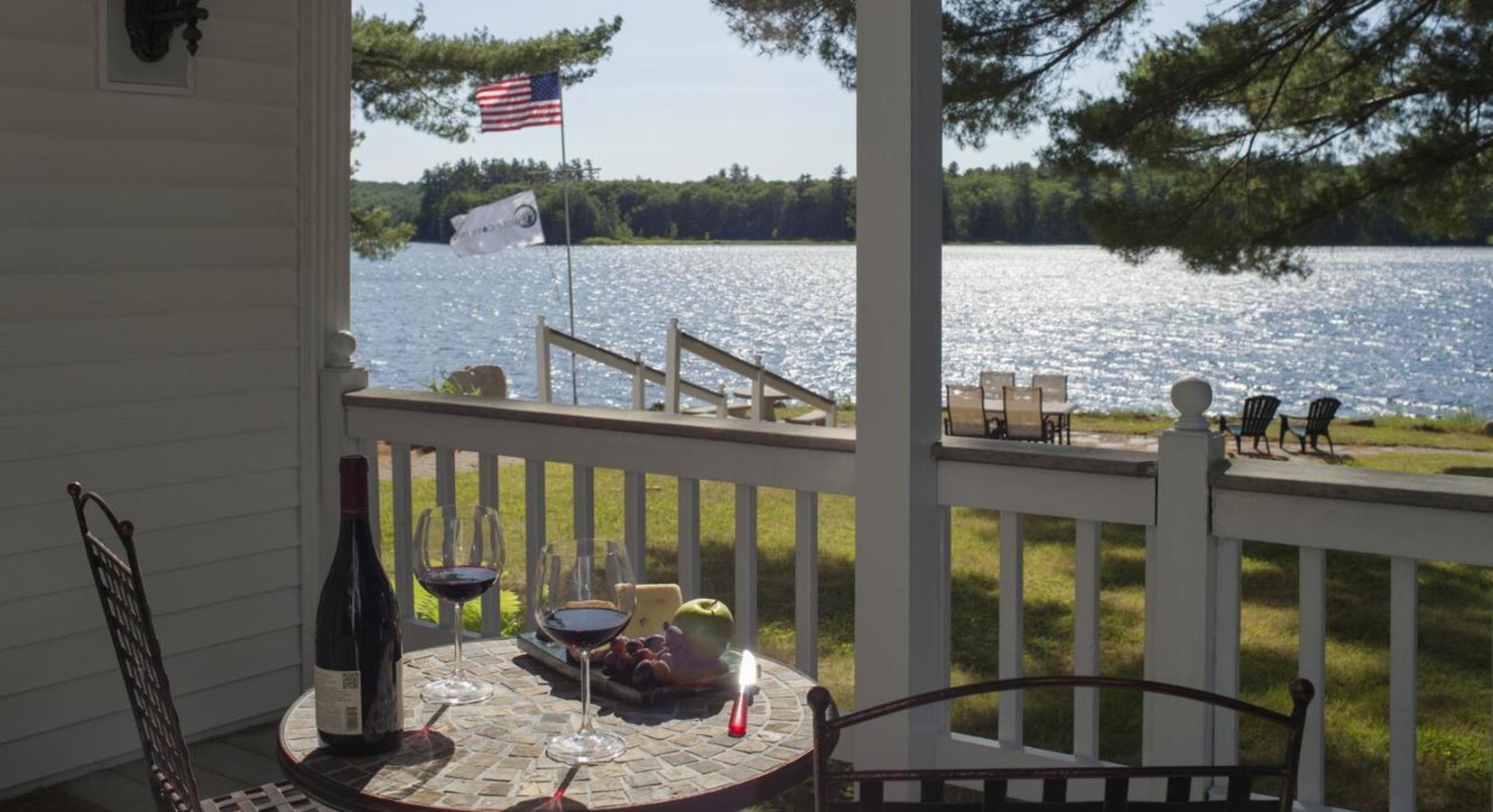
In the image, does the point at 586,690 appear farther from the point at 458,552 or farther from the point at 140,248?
the point at 140,248

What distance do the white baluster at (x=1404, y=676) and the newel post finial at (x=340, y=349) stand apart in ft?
8.03

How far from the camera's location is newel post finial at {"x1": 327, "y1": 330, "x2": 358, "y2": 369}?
3.44m

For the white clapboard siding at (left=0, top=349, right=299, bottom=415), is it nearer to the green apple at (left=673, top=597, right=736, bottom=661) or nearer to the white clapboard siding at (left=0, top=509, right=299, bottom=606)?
the white clapboard siding at (left=0, top=509, right=299, bottom=606)

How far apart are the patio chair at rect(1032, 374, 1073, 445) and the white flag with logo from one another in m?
7.89

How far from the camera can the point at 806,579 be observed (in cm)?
277

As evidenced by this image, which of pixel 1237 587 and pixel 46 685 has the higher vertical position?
pixel 1237 587

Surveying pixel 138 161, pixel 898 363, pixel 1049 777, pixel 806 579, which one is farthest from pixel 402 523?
pixel 1049 777

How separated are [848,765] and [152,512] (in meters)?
1.74

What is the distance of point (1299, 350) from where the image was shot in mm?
32500

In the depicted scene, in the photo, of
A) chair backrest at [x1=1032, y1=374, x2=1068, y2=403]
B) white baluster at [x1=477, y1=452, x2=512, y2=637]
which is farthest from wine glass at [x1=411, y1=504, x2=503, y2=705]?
chair backrest at [x1=1032, y1=374, x2=1068, y2=403]

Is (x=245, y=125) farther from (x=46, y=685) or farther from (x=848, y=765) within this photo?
(x=848, y=765)

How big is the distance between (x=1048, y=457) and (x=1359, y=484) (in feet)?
1.70

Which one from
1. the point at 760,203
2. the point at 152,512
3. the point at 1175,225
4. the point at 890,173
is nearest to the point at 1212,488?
the point at 890,173

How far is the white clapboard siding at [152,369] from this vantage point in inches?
114
